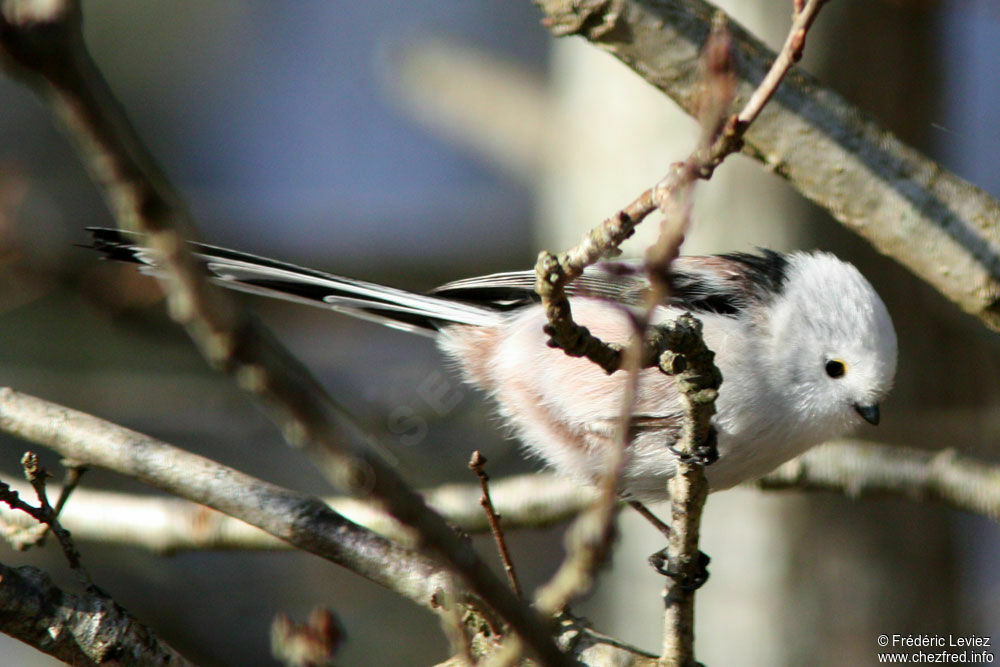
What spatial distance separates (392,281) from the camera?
414 centimetres

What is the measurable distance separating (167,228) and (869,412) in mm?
1719

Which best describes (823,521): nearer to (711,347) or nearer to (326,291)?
(711,347)

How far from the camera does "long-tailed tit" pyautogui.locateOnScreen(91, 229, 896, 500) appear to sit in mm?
1993

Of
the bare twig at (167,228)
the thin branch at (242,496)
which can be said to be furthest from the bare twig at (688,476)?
the bare twig at (167,228)

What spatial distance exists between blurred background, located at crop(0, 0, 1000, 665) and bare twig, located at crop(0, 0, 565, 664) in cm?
143

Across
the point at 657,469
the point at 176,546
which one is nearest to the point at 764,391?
the point at 657,469

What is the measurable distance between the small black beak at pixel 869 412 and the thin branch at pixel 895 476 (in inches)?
12.7

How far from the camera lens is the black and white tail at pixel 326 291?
1.65 meters

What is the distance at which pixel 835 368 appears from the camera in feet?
6.66

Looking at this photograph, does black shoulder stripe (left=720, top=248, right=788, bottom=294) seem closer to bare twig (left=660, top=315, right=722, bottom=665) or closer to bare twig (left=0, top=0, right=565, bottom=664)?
bare twig (left=660, top=315, right=722, bottom=665)

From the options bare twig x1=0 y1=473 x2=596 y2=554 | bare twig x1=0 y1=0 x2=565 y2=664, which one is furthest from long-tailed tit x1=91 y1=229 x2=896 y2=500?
bare twig x1=0 y1=0 x2=565 y2=664

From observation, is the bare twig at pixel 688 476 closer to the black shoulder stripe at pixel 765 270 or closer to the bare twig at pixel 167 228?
the bare twig at pixel 167 228

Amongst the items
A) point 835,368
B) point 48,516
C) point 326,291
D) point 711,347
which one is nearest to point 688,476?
point 711,347

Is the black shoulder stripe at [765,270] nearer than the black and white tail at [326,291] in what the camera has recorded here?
No
